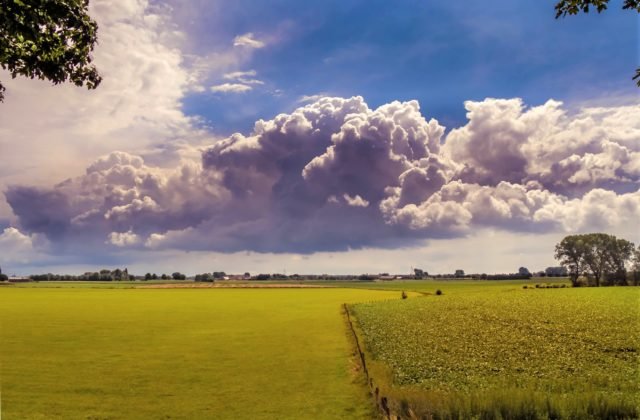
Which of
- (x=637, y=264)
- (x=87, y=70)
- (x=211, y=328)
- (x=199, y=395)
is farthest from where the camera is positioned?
(x=637, y=264)

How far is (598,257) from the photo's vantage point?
18138cm

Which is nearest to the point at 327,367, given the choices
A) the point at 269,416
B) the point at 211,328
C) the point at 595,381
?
the point at 269,416

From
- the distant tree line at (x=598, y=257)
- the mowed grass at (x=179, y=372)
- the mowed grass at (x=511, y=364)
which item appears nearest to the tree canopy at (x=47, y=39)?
the mowed grass at (x=179, y=372)

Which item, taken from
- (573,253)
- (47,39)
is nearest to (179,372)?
(47,39)

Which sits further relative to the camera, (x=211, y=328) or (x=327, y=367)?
(x=211, y=328)

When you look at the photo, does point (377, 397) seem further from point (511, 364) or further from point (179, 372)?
point (179, 372)

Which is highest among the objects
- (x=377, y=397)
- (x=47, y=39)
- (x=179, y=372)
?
(x=47, y=39)

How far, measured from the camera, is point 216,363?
3172 cm

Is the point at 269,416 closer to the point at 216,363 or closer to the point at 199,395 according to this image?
the point at 199,395

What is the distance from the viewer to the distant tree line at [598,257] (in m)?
174

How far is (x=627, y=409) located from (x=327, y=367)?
54.1ft

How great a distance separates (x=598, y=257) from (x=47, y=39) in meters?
204

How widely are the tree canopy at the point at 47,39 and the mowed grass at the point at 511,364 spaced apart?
18.4 meters

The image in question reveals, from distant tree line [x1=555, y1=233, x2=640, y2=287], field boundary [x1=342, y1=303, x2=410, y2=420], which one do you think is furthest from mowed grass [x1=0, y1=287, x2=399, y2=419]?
distant tree line [x1=555, y1=233, x2=640, y2=287]
